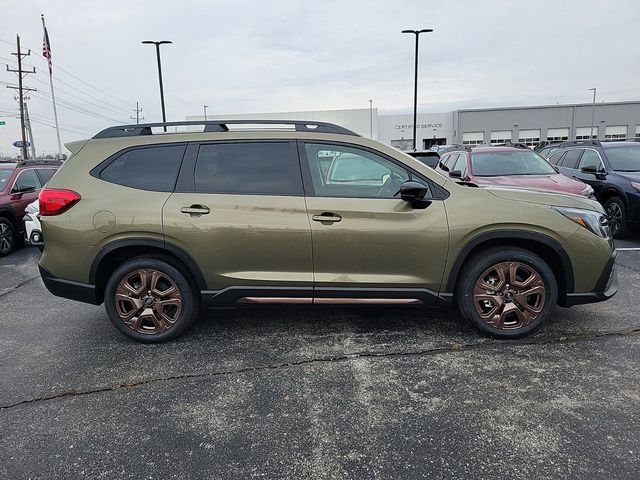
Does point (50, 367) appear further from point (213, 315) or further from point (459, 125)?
point (459, 125)

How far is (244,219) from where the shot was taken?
3740mm

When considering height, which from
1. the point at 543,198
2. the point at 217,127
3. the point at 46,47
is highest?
the point at 46,47

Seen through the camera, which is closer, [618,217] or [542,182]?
[542,182]

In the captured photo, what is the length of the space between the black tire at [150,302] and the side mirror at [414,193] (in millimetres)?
1981

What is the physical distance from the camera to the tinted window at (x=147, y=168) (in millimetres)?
3891

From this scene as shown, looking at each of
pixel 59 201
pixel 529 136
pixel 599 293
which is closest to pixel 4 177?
pixel 59 201

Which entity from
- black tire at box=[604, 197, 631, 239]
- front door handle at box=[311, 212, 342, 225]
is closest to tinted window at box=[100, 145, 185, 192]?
front door handle at box=[311, 212, 342, 225]

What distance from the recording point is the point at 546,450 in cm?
249

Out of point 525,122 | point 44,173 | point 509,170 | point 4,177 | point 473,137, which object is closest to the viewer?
point 509,170

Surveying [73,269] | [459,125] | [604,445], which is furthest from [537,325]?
[459,125]

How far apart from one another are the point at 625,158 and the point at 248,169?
786 centimetres

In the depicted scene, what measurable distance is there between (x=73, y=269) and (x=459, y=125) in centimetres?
6349

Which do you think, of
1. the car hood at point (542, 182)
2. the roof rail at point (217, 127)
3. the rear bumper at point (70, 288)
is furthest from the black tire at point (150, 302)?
the car hood at point (542, 182)

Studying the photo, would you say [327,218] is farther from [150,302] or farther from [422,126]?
[422,126]
